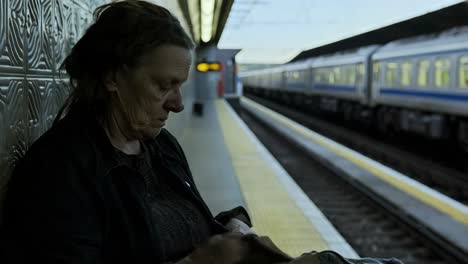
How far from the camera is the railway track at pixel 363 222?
604 cm

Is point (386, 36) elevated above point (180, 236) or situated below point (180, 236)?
above

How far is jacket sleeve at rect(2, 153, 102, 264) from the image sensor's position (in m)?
1.41

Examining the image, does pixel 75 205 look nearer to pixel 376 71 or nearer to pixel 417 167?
pixel 417 167

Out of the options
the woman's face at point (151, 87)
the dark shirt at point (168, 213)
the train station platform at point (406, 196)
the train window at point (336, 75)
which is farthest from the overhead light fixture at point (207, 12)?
the woman's face at point (151, 87)

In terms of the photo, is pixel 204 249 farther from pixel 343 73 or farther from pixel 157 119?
pixel 343 73

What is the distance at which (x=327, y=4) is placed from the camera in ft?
49.0

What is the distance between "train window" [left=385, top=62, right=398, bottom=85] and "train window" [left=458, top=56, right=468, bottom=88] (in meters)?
3.99

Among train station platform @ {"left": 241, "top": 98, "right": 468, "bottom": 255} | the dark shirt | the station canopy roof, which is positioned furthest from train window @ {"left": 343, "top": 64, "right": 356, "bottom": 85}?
the dark shirt

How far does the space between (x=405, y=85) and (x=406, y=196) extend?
6802 mm

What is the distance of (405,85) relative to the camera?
14.3 meters

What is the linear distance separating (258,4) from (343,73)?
6093 millimetres

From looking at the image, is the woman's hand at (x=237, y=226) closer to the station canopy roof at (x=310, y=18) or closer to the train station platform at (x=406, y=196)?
the train station platform at (x=406, y=196)

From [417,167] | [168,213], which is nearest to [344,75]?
[417,167]

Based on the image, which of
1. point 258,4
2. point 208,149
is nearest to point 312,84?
point 258,4
